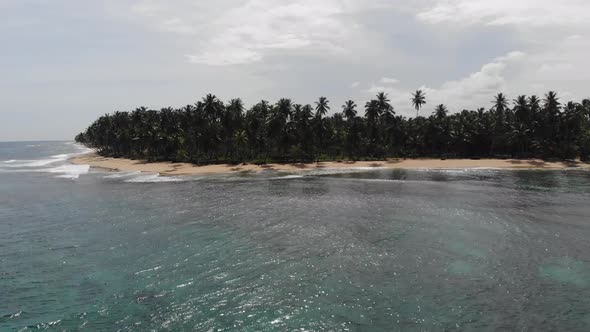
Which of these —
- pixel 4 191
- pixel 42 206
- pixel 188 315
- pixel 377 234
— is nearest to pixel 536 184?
pixel 377 234

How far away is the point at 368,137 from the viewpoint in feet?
364

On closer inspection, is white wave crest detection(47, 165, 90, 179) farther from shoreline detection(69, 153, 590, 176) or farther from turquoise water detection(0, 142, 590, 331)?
turquoise water detection(0, 142, 590, 331)

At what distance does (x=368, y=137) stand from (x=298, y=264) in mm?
91428

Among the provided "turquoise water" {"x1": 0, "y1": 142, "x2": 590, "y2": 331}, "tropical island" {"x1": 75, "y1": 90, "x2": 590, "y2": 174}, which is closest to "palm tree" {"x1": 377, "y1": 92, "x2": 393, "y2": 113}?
"tropical island" {"x1": 75, "y1": 90, "x2": 590, "y2": 174}

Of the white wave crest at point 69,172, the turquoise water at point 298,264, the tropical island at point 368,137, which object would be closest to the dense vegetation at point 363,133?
the tropical island at point 368,137

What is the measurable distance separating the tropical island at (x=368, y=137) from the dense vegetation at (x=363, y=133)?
10.6 inches

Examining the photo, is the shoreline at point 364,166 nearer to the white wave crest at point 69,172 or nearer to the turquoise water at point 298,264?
the white wave crest at point 69,172

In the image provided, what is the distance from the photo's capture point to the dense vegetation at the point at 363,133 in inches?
3863

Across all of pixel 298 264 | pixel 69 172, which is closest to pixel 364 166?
pixel 69 172

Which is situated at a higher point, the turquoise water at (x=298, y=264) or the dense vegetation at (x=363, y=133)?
the dense vegetation at (x=363, y=133)

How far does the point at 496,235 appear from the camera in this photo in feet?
96.6

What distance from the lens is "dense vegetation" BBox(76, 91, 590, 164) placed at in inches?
3863

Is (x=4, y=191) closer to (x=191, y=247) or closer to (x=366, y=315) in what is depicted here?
(x=191, y=247)

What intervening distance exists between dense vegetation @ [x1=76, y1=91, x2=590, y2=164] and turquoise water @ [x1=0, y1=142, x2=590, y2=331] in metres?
56.5
